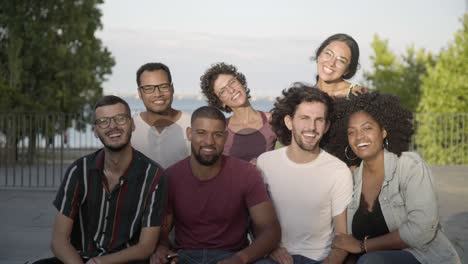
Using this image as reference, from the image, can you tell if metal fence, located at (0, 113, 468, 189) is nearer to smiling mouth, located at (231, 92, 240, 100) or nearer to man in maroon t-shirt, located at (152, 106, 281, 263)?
smiling mouth, located at (231, 92, 240, 100)

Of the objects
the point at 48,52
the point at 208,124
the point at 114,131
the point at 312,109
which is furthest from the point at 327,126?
the point at 48,52

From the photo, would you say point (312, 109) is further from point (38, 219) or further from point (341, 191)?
point (38, 219)

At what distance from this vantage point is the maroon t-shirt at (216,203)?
203 inches

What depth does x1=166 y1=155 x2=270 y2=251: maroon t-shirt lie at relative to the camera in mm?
5145

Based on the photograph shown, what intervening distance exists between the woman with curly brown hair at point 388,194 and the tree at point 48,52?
639 inches

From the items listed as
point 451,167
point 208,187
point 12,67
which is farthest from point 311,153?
point 12,67

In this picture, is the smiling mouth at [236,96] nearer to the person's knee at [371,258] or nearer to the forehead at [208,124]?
the forehead at [208,124]

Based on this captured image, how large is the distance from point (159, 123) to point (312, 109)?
4.41 ft

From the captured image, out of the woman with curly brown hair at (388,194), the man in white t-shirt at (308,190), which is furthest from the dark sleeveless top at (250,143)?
the woman with curly brown hair at (388,194)

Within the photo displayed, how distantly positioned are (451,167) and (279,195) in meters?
14.0

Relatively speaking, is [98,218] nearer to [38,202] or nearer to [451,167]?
[38,202]

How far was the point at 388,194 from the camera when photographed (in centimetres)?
495

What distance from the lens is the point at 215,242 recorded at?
5.18 metres

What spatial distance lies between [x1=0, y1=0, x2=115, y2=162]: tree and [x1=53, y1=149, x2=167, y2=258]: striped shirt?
15.7 meters
